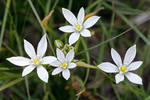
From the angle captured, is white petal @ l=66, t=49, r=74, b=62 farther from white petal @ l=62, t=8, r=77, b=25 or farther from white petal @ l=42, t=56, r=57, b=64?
white petal @ l=62, t=8, r=77, b=25

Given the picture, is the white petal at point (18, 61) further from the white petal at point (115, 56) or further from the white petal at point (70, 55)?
the white petal at point (115, 56)

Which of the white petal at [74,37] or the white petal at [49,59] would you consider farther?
the white petal at [74,37]

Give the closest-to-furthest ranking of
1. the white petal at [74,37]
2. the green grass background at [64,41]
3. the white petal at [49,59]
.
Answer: the white petal at [49,59] → the white petal at [74,37] → the green grass background at [64,41]

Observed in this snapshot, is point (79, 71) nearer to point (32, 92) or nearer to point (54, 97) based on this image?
point (54, 97)

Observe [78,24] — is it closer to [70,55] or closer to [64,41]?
[70,55]

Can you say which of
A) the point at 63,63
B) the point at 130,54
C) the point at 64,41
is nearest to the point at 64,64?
the point at 63,63

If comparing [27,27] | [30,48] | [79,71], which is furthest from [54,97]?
[27,27]

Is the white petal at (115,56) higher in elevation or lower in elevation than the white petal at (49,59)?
lower

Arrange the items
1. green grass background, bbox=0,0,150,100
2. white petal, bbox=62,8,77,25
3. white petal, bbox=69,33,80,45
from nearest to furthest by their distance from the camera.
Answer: white petal, bbox=69,33,80,45 → white petal, bbox=62,8,77,25 → green grass background, bbox=0,0,150,100

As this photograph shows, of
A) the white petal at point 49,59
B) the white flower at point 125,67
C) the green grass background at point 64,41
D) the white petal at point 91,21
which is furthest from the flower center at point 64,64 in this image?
the green grass background at point 64,41

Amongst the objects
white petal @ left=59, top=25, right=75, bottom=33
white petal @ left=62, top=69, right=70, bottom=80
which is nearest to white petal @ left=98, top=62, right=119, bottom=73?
white petal @ left=62, top=69, right=70, bottom=80

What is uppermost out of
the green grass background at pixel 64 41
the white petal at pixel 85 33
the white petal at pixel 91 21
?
the white petal at pixel 91 21
